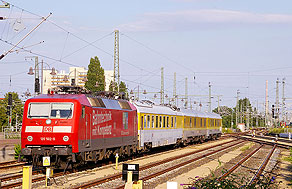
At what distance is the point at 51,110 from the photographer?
1788cm

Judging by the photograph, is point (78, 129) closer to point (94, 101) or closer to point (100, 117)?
point (94, 101)

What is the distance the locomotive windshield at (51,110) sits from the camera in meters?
17.7

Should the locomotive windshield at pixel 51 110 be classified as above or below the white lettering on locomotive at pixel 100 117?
above

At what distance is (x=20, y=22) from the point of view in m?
20.2

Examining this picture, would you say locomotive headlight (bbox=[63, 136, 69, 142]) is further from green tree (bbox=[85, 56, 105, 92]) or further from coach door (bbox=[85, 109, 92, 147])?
green tree (bbox=[85, 56, 105, 92])

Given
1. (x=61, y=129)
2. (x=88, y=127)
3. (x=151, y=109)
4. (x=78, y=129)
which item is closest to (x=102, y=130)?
(x=88, y=127)

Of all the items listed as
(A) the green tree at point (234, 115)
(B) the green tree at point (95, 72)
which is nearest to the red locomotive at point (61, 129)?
(B) the green tree at point (95, 72)

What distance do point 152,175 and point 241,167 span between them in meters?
6.96

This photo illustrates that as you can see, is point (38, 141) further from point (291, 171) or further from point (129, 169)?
point (291, 171)

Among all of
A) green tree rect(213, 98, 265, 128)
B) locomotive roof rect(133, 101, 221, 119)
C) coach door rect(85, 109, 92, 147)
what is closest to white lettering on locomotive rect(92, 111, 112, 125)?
coach door rect(85, 109, 92, 147)

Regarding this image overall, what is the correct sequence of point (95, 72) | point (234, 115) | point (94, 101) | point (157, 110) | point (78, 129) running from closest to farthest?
point (78, 129) → point (94, 101) → point (157, 110) → point (95, 72) → point (234, 115)

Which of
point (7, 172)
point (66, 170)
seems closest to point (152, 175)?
point (66, 170)

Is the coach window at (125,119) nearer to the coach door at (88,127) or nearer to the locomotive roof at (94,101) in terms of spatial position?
the locomotive roof at (94,101)

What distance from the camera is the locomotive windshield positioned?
17703 millimetres
